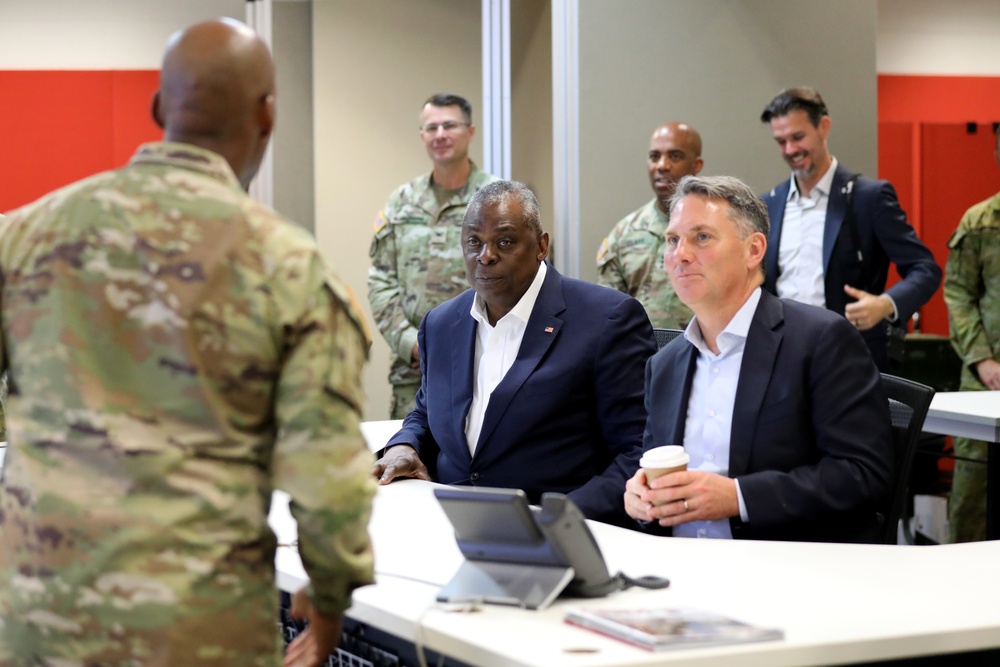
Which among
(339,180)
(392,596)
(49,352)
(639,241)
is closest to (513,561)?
(392,596)

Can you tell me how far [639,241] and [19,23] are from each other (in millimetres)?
4443

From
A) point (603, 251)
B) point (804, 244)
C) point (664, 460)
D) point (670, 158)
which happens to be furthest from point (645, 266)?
point (664, 460)

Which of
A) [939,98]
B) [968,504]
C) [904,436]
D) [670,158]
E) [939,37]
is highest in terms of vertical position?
[939,37]

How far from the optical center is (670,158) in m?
4.86

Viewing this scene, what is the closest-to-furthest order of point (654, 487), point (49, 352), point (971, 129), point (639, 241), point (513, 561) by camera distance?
point (49, 352)
point (513, 561)
point (654, 487)
point (639, 241)
point (971, 129)

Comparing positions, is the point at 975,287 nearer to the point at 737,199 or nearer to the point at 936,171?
the point at 737,199

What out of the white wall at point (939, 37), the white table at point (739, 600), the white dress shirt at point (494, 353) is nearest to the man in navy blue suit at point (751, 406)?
the white table at point (739, 600)

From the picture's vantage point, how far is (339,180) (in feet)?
24.1

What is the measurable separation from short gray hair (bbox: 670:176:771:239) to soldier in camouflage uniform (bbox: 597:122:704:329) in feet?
6.48

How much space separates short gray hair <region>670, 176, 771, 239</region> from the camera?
270 cm

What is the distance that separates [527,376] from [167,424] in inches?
65.4

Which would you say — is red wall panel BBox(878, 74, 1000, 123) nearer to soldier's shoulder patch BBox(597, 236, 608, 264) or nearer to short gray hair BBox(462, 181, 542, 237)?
soldier's shoulder patch BBox(597, 236, 608, 264)

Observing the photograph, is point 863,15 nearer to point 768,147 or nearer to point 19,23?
point 768,147

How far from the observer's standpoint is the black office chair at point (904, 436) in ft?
8.63
